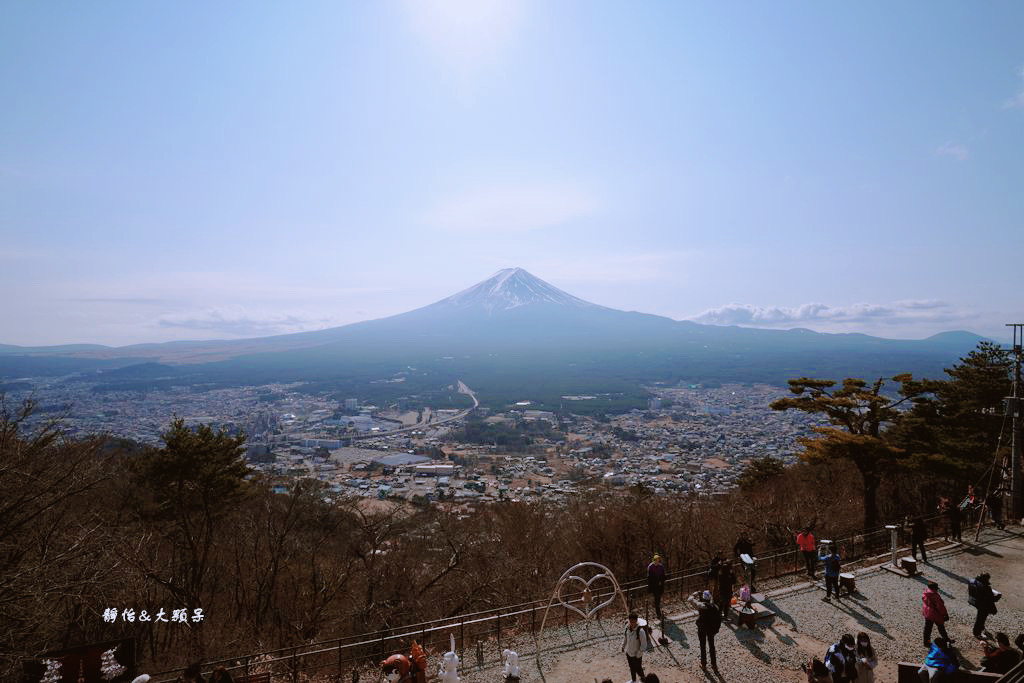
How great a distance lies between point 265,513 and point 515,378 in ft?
318

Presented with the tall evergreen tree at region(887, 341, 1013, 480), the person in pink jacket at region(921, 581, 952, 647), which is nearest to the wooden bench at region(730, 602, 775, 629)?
the person in pink jacket at region(921, 581, 952, 647)

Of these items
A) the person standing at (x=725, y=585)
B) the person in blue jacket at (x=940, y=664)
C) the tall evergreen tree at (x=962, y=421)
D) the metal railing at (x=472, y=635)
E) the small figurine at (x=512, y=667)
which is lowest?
the metal railing at (x=472, y=635)

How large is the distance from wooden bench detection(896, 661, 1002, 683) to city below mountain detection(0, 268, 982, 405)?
82604 mm

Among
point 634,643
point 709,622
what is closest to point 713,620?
point 709,622

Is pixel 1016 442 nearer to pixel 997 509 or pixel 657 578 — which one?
pixel 997 509

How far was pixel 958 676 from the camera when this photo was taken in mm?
5645

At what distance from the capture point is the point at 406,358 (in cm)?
13912

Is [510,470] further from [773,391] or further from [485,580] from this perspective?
[773,391]

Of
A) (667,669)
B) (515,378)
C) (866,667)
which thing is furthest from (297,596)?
(515,378)

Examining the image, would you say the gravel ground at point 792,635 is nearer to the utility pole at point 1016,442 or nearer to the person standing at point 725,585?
the person standing at point 725,585

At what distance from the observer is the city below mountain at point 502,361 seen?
112062 mm

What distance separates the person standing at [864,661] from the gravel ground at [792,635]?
49.7 inches

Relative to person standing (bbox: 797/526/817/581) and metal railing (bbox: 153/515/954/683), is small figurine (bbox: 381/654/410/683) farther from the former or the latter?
person standing (bbox: 797/526/817/581)

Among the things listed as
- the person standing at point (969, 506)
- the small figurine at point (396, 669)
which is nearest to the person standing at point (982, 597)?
the person standing at point (969, 506)
